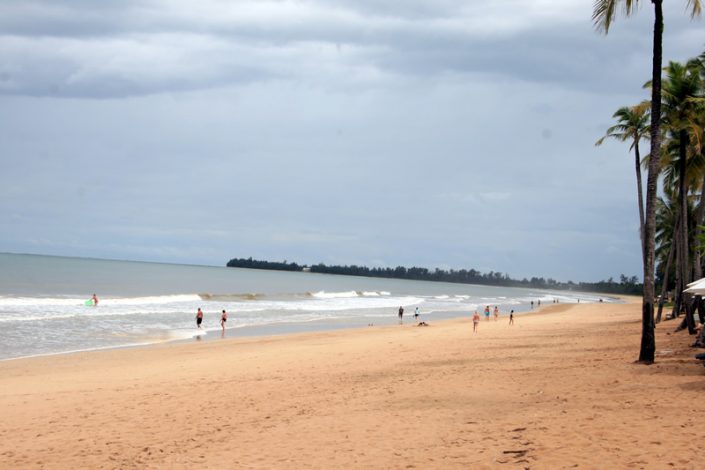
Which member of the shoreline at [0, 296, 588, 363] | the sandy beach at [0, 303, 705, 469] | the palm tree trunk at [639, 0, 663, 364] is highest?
the palm tree trunk at [639, 0, 663, 364]

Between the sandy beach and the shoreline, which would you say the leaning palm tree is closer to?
the sandy beach

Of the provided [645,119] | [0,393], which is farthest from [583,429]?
[645,119]

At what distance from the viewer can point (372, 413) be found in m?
10.2

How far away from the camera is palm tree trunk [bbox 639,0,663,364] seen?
13703 mm

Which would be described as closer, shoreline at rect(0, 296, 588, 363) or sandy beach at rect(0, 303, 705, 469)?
sandy beach at rect(0, 303, 705, 469)

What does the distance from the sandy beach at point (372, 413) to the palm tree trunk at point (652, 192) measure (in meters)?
0.63

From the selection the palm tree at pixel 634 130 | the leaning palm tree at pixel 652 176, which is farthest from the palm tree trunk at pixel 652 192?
the palm tree at pixel 634 130

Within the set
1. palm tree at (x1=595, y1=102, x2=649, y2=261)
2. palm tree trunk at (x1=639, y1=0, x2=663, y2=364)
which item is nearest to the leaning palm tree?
palm tree trunk at (x1=639, y1=0, x2=663, y2=364)

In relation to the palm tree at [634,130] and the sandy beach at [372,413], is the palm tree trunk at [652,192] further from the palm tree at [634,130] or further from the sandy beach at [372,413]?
the palm tree at [634,130]

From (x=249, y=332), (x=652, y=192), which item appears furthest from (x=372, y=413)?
(x=249, y=332)

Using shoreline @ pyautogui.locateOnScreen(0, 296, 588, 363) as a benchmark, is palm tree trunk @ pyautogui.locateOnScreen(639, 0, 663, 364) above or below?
above

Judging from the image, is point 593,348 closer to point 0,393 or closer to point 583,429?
point 583,429

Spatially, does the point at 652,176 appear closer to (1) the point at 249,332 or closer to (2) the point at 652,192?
(2) the point at 652,192

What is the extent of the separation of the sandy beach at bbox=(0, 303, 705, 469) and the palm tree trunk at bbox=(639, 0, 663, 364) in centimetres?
63
